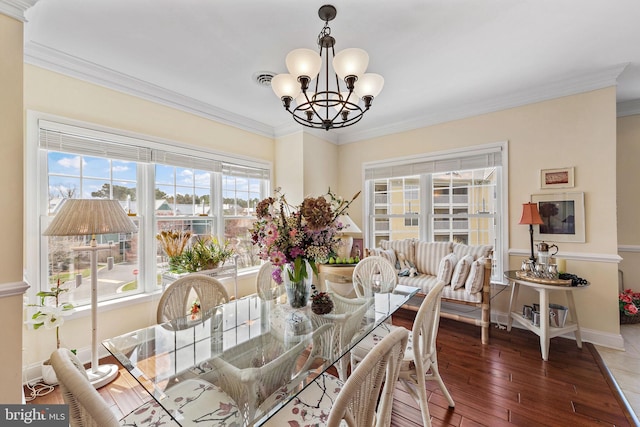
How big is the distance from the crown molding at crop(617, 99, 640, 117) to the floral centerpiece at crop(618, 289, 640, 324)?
2.21 meters

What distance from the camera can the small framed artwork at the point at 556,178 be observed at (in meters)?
2.91

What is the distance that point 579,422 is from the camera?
1.75m

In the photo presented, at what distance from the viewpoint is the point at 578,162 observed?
2.88m

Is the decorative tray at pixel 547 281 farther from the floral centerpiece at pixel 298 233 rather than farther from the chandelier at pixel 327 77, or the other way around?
the chandelier at pixel 327 77

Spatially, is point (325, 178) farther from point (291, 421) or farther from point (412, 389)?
point (291, 421)

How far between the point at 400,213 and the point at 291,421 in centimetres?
348

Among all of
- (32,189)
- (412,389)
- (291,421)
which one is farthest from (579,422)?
(32,189)

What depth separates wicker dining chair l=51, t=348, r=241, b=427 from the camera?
728mm

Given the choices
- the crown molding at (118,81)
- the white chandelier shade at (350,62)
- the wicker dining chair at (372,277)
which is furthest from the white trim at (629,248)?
the crown molding at (118,81)

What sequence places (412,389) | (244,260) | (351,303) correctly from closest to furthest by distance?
(412,389)
(351,303)
(244,260)

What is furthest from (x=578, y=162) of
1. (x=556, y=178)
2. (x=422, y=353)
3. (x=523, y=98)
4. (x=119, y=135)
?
(x=119, y=135)

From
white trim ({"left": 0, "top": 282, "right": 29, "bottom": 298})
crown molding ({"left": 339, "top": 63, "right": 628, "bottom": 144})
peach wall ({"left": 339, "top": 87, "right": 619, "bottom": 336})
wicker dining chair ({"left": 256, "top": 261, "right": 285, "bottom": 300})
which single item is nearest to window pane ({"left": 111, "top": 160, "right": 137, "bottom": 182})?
white trim ({"left": 0, "top": 282, "right": 29, "bottom": 298})

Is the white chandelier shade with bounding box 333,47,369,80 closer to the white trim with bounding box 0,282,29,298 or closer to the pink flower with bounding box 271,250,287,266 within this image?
the pink flower with bounding box 271,250,287,266

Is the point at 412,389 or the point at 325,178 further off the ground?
the point at 325,178
